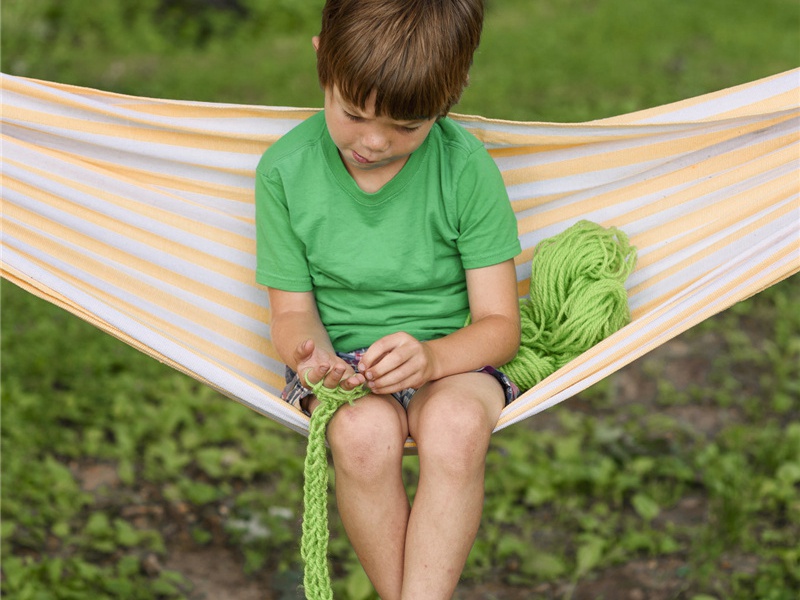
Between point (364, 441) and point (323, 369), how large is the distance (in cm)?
13

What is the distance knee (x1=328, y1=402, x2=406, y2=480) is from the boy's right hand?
0.05m

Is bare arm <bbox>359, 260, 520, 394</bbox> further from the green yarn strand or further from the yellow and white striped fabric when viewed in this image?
the yellow and white striped fabric

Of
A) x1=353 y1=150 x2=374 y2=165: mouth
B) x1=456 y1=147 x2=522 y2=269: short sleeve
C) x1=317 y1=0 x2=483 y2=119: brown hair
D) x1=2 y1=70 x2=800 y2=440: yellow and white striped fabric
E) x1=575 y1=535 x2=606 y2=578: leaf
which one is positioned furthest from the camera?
x1=575 y1=535 x2=606 y2=578: leaf

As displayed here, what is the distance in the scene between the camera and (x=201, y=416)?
3.34 m

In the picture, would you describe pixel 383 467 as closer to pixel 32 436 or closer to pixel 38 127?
pixel 38 127

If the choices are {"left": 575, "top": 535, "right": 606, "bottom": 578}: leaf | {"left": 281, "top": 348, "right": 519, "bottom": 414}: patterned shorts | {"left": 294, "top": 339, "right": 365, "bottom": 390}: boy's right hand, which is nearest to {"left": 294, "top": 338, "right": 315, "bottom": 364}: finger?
{"left": 294, "top": 339, "right": 365, "bottom": 390}: boy's right hand

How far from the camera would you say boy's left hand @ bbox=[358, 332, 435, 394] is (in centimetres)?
168

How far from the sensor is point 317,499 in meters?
1.73

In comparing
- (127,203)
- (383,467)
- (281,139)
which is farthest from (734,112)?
(127,203)

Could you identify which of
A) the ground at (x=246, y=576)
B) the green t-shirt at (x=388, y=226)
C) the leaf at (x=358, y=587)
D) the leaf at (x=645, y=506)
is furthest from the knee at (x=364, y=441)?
the leaf at (x=645, y=506)

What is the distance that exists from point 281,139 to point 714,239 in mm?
875

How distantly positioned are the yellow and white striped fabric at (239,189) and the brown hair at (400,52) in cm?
38

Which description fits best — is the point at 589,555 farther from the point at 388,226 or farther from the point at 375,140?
the point at 375,140

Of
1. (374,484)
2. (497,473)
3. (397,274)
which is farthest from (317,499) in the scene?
(497,473)
